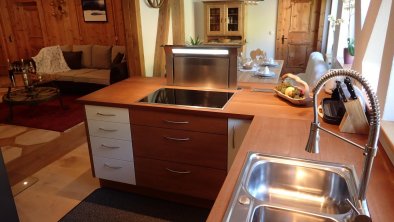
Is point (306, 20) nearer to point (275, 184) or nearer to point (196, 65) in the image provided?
point (196, 65)

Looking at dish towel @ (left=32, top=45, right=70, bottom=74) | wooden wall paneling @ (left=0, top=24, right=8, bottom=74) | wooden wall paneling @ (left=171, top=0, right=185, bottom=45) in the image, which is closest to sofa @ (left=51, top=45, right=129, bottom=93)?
dish towel @ (left=32, top=45, right=70, bottom=74)

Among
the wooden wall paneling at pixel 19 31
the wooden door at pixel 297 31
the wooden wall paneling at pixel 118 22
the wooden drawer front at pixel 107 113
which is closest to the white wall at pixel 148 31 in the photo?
the wooden drawer front at pixel 107 113

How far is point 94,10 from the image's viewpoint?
6078 mm

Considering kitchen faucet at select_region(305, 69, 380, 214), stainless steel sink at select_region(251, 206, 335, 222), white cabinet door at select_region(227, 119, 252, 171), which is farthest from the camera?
white cabinet door at select_region(227, 119, 252, 171)

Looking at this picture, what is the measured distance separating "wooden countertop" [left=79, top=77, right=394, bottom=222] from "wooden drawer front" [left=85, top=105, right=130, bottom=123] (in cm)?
5

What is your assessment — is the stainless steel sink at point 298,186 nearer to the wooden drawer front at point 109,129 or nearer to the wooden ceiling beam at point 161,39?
the wooden drawer front at point 109,129

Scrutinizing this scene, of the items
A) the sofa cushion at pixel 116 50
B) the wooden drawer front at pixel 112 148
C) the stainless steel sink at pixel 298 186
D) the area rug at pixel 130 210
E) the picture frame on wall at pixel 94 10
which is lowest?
the area rug at pixel 130 210

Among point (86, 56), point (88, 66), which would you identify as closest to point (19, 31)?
point (86, 56)

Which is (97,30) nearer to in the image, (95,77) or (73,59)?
(73,59)

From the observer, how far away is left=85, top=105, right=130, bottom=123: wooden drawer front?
2.09m

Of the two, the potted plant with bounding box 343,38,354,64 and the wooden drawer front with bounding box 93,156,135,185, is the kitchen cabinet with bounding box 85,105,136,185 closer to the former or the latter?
the wooden drawer front with bounding box 93,156,135,185

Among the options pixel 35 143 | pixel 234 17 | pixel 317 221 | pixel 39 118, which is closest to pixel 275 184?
pixel 317 221

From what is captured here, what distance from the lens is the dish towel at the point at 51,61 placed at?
5.83 metres

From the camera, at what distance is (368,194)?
98 cm
